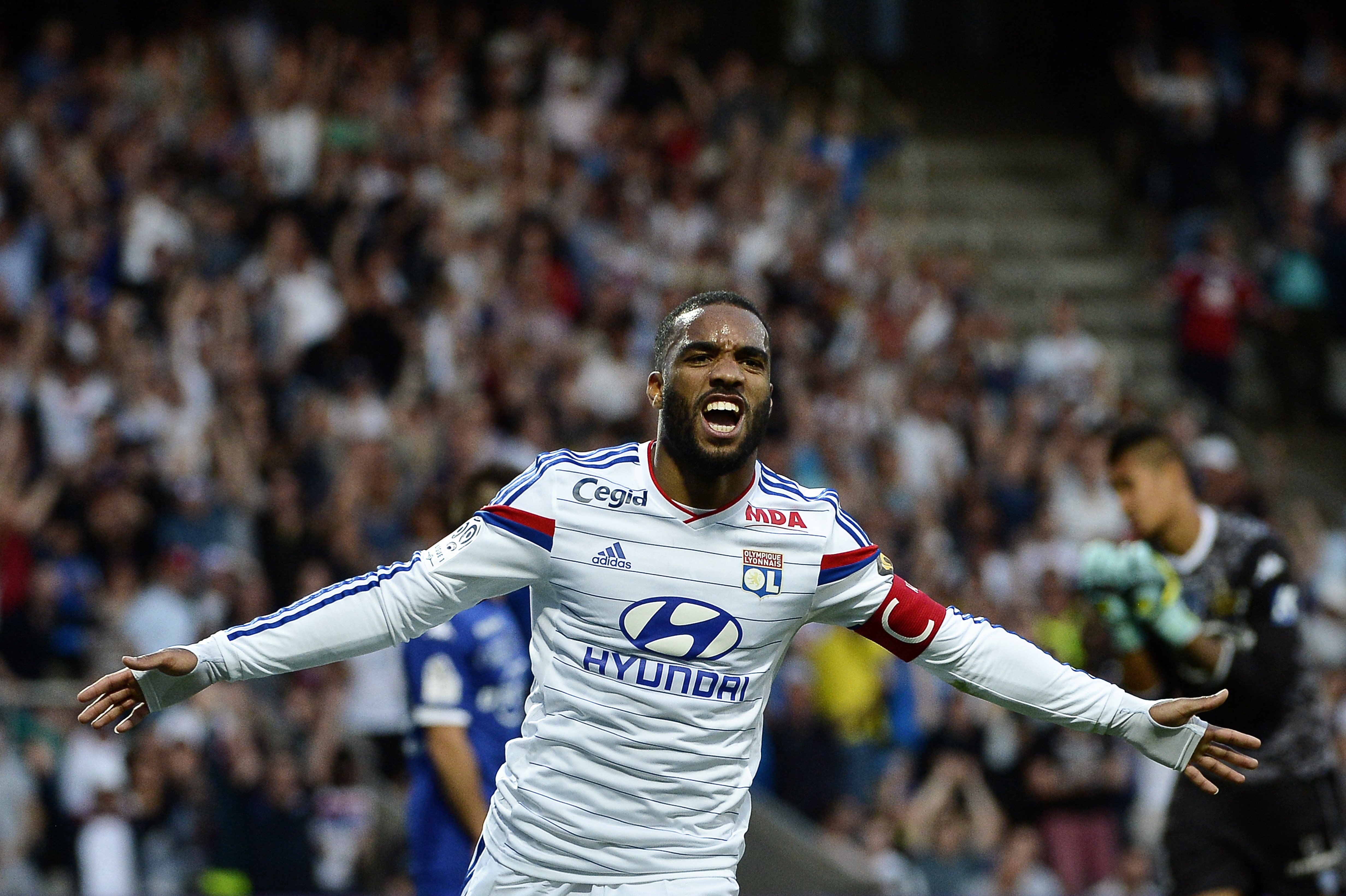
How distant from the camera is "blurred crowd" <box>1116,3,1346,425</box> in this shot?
16203 millimetres

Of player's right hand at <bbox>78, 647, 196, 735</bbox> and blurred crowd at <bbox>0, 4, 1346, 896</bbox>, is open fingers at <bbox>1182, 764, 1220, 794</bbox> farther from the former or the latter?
blurred crowd at <bbox>0, 4, 1346, 896</bbox>

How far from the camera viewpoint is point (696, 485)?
4258mm

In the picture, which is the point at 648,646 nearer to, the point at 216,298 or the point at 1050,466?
the point at 216,298

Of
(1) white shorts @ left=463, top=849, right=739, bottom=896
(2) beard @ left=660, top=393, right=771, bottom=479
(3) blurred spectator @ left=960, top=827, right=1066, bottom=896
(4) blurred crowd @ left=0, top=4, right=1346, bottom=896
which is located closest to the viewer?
(1) white shorts @ left=463, top=849, right=739, bottom=896

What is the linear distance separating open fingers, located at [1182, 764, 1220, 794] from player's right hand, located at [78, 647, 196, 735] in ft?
8.25

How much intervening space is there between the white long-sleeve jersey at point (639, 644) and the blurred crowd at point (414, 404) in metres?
3.52

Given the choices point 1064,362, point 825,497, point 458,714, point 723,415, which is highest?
point 723,415

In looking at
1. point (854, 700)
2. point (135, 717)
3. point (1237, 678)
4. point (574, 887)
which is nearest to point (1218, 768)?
point (574, 887)

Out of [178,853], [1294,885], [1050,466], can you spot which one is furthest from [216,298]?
[1294,885]

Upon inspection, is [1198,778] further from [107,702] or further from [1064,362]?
[1064,362]

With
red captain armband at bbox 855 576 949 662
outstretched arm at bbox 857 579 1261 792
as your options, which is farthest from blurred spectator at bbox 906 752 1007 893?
red captain armband at bbox 855 576 949 662

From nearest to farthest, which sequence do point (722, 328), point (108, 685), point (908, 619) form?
point (108, 685) → point (722, 328) → point (908, 619)

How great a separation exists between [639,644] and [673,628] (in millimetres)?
94

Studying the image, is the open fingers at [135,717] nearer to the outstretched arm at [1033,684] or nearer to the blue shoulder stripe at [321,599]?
the blue shoulder stripe at [321,599]
